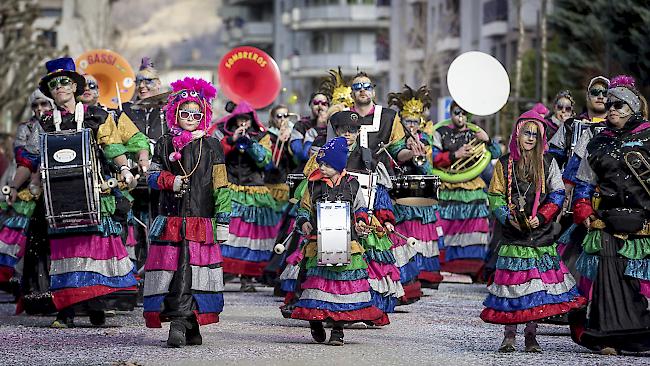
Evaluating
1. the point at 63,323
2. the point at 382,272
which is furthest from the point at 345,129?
the point at 63,323

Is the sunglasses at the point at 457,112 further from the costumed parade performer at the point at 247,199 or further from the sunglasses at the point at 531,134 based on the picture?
the sunglasses at the point at 531,134

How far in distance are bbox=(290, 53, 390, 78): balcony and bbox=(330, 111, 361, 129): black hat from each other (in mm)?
81650

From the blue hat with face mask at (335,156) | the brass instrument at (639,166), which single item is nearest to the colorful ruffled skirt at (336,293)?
the blue hat with face mask at (335,156)

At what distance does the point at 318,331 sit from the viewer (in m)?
15.1

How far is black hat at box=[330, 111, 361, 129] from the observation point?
53.8 ft

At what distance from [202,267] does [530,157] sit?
2.68 metres

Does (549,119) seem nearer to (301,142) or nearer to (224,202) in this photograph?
(301,142)

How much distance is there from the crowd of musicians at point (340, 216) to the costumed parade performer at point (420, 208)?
5cm

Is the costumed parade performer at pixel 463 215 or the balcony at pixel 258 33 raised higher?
the balcony at pixel 258 33

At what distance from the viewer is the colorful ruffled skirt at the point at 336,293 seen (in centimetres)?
1488

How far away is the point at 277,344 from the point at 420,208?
531 cm

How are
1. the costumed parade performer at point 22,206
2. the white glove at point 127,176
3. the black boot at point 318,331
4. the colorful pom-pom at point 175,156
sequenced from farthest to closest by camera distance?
the costumed parade performer at point 22,206 < the white glove at point 127,176 < the black boot at point 318,331 < the colorful pom-pom at point 175,156

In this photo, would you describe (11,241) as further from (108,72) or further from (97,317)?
(97,317)

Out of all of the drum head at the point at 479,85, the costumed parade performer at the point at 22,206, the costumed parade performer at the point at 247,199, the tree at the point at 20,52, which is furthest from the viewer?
the tree at the point at 20,52
